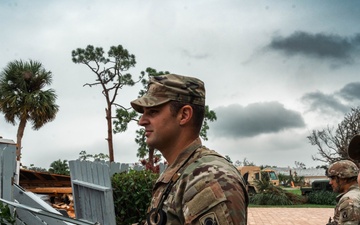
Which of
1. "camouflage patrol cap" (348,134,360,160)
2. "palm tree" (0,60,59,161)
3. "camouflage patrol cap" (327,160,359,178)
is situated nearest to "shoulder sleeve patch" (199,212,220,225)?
"camouflage patrol cap" (348,134,360,160)

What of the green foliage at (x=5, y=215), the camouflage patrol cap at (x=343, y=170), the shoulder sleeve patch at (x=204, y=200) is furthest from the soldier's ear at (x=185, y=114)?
the green foliage at (x=5, y=215)

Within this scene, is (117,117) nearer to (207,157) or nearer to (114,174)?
(114,174)

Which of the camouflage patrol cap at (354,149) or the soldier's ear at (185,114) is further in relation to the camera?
the camouflage patrol cap at (354,149)

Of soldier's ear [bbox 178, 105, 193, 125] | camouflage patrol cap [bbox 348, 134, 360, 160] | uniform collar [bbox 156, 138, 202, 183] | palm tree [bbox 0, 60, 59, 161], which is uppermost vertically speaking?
palm tree [bbox 0, 60, 59, 161]

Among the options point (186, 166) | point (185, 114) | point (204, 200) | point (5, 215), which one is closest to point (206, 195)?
point (204, 200)

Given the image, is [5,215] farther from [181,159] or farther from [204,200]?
[204,200]

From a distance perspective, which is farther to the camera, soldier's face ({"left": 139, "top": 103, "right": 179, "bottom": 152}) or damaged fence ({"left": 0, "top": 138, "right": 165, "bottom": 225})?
damaged fence ({"left": 0, "top": 138, "right": 165, "bottom": 225})

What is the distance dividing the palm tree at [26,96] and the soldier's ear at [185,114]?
28.6 metres

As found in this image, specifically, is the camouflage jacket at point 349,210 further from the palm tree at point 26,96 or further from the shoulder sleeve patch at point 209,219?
the palm tree at point 26,96

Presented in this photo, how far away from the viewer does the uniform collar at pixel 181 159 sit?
191cm

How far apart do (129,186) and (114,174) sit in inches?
20.6

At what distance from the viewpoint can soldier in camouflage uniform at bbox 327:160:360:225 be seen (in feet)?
12.4

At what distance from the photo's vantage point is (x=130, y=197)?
7191mm

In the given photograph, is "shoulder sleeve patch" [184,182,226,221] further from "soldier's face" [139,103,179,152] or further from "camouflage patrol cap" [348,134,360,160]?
"camouflage patrol cap" [348,134,360,160]
